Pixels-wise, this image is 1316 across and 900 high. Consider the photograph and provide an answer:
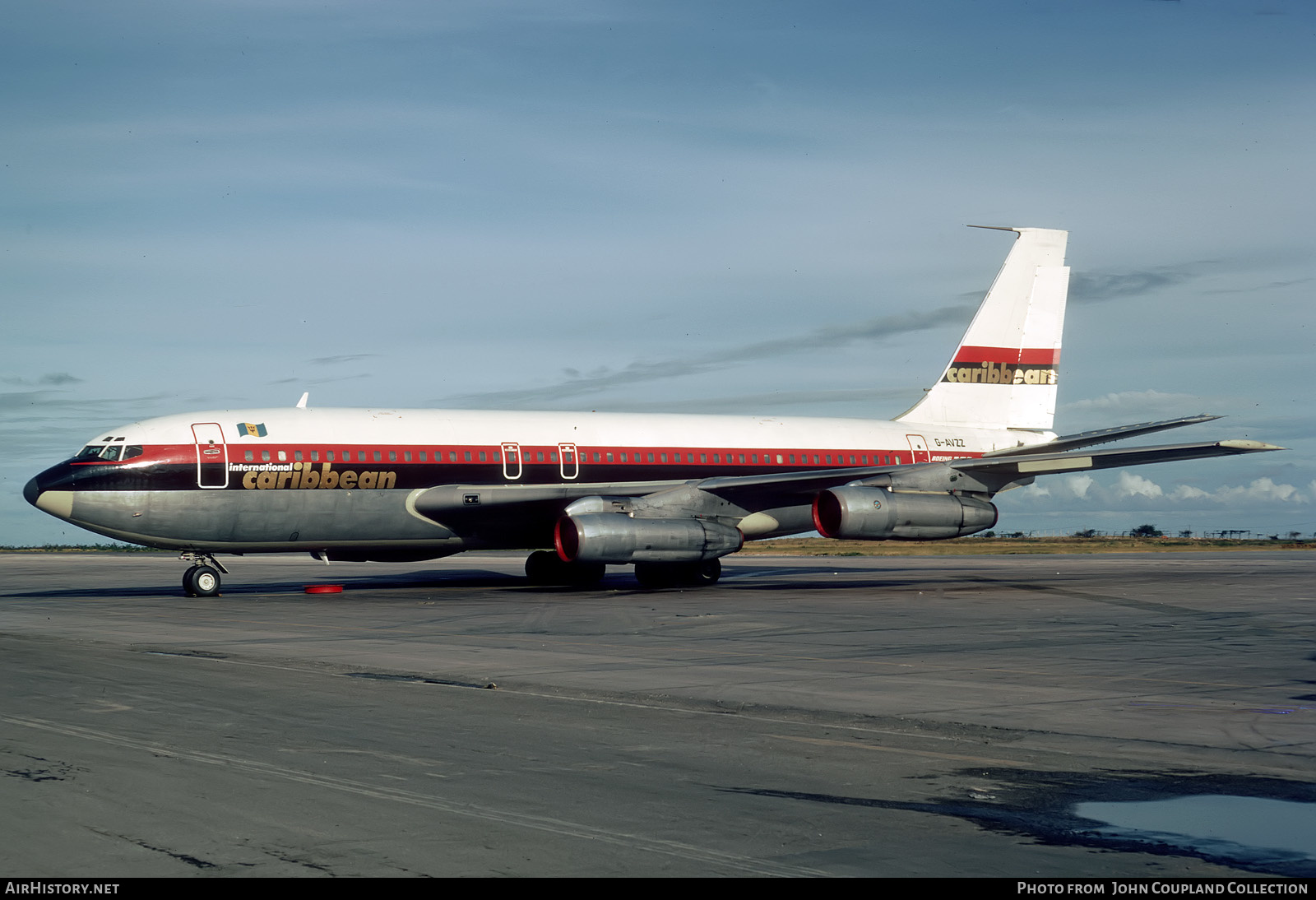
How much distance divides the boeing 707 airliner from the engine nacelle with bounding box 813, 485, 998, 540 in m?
0.04

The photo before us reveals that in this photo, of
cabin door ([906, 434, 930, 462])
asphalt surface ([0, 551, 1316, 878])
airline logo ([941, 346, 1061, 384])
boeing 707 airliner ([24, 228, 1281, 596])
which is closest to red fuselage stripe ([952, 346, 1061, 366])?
airline logo ([941, 346, 1061, 384])

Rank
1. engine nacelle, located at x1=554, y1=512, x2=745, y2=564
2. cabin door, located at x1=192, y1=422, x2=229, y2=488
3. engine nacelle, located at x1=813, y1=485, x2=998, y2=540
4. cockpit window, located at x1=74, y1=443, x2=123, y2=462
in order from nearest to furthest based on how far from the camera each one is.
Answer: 1. cockpit window, located at x1=74, y1=443, x2=123, y2=462
2. cabin door, located at x1=192, y1=422, x2=229, y2=488
3. engine nacelle, located at x1=554, y1=512, x2=745, y2=564
4. engine nacelle, located at x1=813, y1=485, x2=998, y2=540

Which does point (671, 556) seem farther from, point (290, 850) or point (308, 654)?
point (290, 850)

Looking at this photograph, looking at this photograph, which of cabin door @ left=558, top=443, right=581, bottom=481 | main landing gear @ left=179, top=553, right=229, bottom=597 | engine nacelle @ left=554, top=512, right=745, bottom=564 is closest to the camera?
engine nacelle @ left=554, top=512, right=745, bottom=564

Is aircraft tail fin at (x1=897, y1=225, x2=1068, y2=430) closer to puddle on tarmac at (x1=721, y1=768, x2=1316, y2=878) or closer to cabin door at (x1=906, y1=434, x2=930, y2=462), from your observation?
cabin door at (x1=906, y1=434, x2=930, y2=462)

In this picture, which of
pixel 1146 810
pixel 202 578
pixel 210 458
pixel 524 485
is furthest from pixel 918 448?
pixel 1146 810

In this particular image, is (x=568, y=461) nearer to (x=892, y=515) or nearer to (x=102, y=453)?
(x=892, y=515)

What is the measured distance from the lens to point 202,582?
27703 millimetres

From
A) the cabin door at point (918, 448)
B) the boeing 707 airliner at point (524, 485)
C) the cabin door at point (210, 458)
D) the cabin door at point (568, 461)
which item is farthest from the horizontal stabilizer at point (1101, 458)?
the cabin door at point (210, 458)

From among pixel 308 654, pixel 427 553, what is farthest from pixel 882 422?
pixel 308 654

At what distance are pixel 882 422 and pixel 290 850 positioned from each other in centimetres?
3186

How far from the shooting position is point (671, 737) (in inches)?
390

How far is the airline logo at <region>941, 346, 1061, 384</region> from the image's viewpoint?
37000 mm

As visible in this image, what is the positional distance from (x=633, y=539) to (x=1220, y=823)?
2089 centimetres
